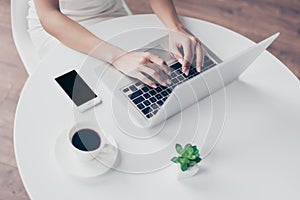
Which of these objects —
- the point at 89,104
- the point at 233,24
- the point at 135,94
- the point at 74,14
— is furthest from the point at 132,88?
the point at 233,24

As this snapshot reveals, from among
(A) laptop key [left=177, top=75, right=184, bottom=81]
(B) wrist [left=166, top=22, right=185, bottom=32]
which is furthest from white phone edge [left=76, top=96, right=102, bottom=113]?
(B) wrist [left=166, top=22, right=185, bottom=32]

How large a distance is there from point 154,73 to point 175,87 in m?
0.09

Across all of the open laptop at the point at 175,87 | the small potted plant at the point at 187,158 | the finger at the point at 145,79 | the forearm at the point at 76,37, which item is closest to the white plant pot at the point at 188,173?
the small potted plant at the point at 187,158

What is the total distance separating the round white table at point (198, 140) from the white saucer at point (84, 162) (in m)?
0.02

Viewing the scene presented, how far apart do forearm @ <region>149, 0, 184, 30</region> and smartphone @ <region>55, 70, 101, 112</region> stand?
0.36 meters

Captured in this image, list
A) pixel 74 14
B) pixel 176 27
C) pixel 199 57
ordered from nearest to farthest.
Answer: pixel 199 57 < pixel 176 27 < pixel 74 14

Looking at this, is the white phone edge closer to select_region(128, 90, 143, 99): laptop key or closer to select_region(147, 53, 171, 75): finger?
select_region(128, 90, 143, 99): laptop key

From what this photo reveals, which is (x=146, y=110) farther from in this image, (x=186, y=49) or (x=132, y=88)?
(x=186, y=49)

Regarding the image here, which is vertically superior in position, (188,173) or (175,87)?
(175,87)

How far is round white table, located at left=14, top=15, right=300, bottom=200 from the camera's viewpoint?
3.93 ft

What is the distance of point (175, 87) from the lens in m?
1.29

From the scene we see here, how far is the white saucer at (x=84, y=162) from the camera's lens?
3.92 ft

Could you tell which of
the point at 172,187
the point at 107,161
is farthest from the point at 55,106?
the point at 172,187

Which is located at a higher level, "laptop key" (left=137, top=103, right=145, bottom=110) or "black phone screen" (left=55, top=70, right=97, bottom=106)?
"laptop key" (left=137, top=103, right=145, bottom=110)
